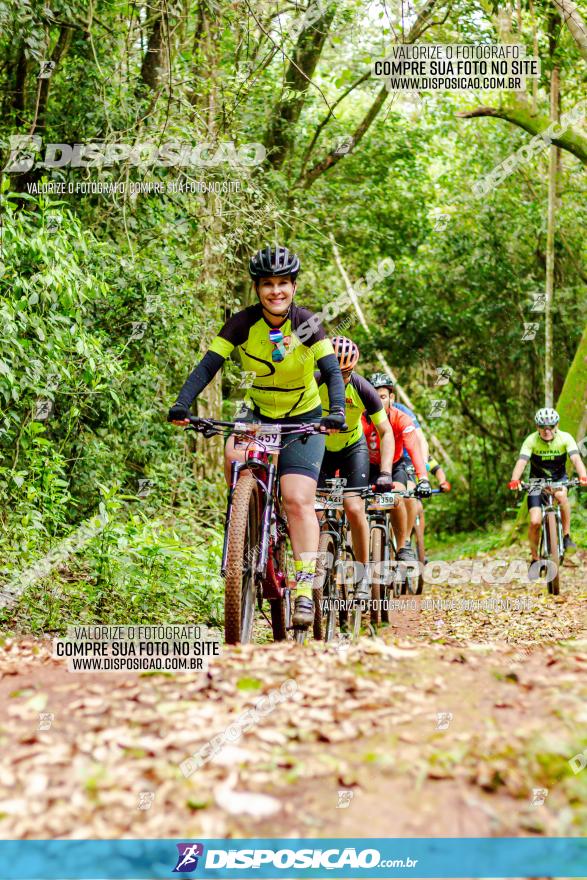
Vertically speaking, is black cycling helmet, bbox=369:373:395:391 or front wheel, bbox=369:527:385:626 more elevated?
black cycling helmet, bbox=369:373:395:391

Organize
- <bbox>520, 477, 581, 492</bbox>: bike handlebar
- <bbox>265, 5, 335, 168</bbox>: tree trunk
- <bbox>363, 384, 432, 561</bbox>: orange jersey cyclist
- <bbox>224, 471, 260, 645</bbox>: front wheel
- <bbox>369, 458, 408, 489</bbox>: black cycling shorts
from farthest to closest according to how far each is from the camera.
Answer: <bbox>265, 5, 335, 168</bbox>: tree trunk
<bbox>520, 477, 581, 492</bbox>: bike handlebar
<bbox>369, 458, 408, 489</bbox>: black cycling shorts
<bbox>363, 384, 432, 561</bbox>: orange jersey cyclist
<bbox>224, 471, 260, 645</bbox>: front wheel

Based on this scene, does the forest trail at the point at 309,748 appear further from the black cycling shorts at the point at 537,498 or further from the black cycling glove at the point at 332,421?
the black cycling shorts at the point at 537,498

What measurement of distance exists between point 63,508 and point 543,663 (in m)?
5.49

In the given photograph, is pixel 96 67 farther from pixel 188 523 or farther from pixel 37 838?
pixel 37 838

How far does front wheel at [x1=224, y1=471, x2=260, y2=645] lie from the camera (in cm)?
573

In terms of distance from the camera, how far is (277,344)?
645 cm

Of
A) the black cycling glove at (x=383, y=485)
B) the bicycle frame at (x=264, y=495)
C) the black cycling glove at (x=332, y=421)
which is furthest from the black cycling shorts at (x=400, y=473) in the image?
the black cycling glove at (x=332, y=421)

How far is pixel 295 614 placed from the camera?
249 inches

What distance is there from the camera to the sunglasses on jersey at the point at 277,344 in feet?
21.0

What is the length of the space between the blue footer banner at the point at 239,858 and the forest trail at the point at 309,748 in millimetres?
38

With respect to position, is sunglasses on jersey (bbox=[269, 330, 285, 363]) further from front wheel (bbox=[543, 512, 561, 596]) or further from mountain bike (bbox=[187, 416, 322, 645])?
front wheel (bbox=[543, 512, 561, 596])

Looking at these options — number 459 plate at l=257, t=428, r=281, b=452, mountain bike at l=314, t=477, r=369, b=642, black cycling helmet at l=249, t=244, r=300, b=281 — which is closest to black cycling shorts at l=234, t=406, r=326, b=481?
number 459 plate at l=257, t=428, r=281, b=452

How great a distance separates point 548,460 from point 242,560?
25.7 feet

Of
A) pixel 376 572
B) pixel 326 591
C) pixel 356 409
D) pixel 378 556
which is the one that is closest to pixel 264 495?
pixel 326 591
